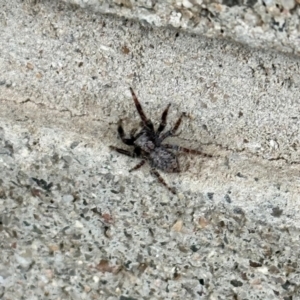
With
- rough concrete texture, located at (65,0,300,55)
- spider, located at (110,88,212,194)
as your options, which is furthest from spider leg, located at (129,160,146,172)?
rough concrete texture, located at (65,0,300,55)

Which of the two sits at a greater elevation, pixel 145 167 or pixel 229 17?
pixel 229 17

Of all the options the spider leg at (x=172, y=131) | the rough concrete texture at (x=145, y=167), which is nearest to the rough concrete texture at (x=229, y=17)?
the rough concrete texture at (x=145, y=167)

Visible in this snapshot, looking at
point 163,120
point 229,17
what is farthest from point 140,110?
point 229,17

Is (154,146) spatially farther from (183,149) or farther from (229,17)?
(229,17)

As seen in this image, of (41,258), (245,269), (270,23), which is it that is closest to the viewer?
(270,23)

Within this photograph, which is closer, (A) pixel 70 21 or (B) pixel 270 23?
(B) pixel 270 23

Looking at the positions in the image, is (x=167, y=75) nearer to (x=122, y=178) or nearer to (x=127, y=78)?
(x=127, y=78)

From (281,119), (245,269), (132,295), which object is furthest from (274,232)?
(132,295)

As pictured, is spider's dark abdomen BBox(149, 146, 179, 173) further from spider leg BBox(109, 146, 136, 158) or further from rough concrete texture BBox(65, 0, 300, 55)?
rough concrete texture BBox(65, 0, 300, 55)
